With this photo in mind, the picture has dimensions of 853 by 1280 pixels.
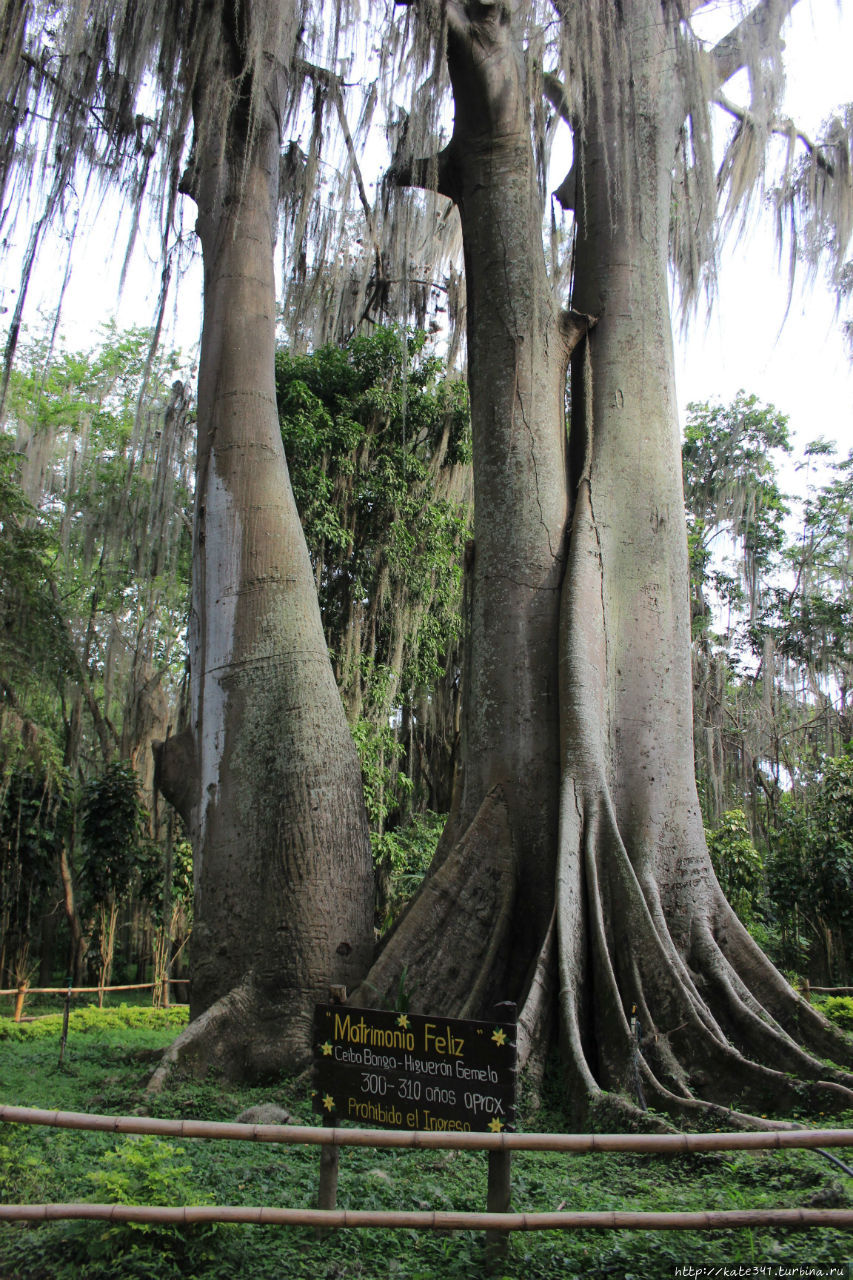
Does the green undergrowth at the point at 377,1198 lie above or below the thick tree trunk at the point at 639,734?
below

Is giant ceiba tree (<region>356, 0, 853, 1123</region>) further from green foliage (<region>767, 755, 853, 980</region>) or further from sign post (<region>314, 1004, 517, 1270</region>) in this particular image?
green foliage (<region>767, 755, 853, 980</region>)

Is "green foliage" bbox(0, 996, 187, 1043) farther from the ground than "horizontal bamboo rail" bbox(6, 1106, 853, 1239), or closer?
closer

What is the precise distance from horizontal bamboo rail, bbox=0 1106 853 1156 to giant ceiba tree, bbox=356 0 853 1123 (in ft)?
4.52

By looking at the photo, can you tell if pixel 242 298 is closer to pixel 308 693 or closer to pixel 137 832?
pixel 308 693

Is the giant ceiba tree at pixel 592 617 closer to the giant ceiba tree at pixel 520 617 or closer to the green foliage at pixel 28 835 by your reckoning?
the giant ceiba tree at pixel 520 617

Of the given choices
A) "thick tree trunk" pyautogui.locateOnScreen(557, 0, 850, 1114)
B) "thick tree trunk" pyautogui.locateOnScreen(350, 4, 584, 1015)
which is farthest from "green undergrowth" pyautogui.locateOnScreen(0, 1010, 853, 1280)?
"thick tree trunk" pyautogui.locateOnScreen(350, 4, 584, 1015)

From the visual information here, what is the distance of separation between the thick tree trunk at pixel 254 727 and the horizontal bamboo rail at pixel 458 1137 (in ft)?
7.54

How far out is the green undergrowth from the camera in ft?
9.56

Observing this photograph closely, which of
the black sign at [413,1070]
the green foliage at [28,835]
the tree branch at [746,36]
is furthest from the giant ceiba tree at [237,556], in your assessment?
the green foliage at [28,835]

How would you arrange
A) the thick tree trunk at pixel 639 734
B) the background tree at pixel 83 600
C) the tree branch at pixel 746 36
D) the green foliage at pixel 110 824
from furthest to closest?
the green foliage at pixel 110 824, the background tree at pixel 83 600, the tree branch at pixel 746 36, the thick tree trunk at pixel 639 734

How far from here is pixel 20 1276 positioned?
2.88 metres

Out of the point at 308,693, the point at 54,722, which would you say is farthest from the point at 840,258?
the point at 54,722

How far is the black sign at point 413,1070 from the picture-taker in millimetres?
3236

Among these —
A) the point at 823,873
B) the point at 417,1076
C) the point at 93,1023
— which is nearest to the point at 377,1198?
the point at 417,1076
